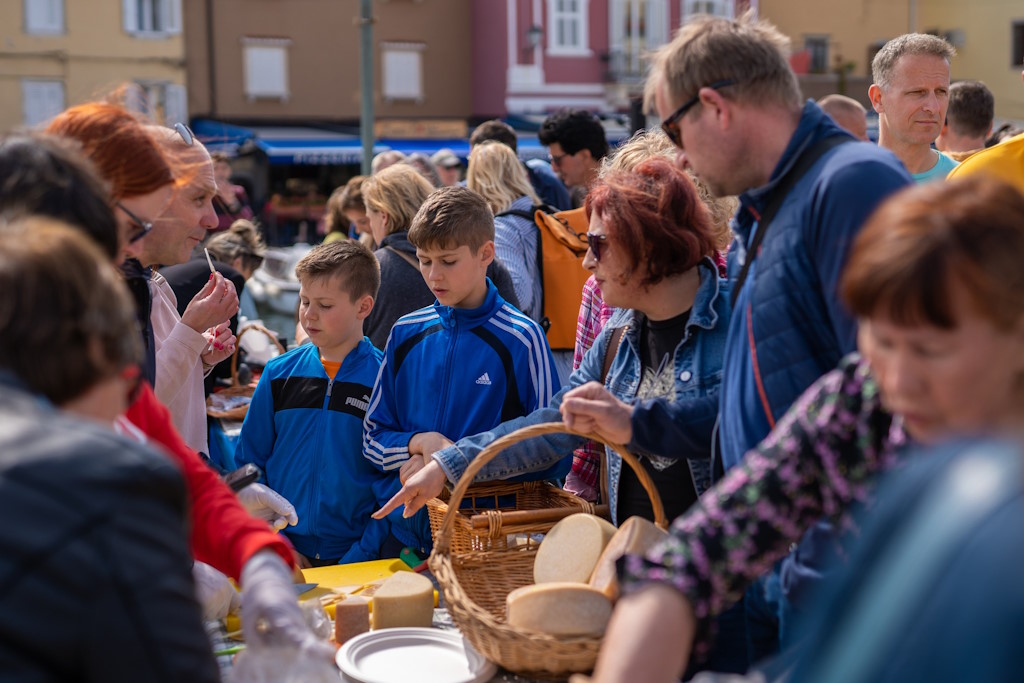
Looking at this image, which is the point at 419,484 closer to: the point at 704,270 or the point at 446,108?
the point at 704,270

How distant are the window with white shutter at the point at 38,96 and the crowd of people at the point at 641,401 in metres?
23.3

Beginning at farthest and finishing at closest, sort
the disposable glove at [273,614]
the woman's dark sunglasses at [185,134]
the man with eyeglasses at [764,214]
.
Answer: the woman's dark sunglasses at [185,134], the man with eyeglasses at [764,214], the disposable glove at [273,614]

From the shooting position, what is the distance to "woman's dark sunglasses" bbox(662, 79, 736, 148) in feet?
6.46

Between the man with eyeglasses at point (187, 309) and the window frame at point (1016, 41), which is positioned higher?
the window frame at point (1016, 41)

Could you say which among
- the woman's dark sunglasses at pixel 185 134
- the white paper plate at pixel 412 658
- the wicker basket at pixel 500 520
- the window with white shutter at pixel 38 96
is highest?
the window with white shutter at pixel 38 96

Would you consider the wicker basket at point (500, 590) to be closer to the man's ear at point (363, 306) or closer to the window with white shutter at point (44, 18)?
the man's ear at point (363, 306)

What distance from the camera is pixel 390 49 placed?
27.1 m

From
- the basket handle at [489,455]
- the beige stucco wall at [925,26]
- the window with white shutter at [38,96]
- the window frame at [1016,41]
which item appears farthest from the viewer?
the beige stucco wall at [925,26]

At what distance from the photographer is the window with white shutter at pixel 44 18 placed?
2367 centimetres

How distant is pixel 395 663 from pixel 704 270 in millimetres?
1125

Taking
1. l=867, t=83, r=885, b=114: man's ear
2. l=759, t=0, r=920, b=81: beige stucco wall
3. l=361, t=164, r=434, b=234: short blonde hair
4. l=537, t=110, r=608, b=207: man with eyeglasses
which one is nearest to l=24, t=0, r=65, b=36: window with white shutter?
l=759, t=0, r=920, b=81: beige stucco wall

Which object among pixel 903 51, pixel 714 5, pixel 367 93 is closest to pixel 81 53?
pixel 714 5

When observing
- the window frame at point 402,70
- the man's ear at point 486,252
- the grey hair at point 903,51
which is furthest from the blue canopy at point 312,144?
the man's ear at point 486,252

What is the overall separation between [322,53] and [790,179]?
2605 centimetres
